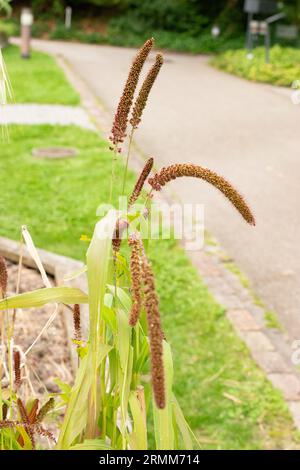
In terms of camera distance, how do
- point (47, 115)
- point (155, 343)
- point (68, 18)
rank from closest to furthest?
point (155, 343) → point (47, 115) → point (68, 18)

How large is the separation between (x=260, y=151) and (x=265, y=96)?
549cm

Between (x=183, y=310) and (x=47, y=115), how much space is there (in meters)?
6.50

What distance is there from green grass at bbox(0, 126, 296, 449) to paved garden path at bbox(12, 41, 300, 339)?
515mm

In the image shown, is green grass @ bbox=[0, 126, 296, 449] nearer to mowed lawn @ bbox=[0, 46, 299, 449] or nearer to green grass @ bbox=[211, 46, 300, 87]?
mowed lawn @ bbox=[0, 46, 299, 449]

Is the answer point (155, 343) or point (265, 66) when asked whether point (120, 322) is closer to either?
point (155, 343)

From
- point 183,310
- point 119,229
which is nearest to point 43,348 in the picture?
point 183,310

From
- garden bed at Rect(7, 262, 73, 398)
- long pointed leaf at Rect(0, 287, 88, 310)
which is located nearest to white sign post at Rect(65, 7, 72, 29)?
garden bed at Rect(7, 262, 73, 398)

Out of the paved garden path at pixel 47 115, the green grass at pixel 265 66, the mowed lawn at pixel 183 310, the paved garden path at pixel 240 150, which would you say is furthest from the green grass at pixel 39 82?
the green grass at pixel 265 66

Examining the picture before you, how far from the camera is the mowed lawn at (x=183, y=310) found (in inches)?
130

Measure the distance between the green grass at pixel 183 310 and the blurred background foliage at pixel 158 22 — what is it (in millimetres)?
19248

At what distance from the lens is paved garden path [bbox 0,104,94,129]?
9.68m

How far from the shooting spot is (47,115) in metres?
10.2
